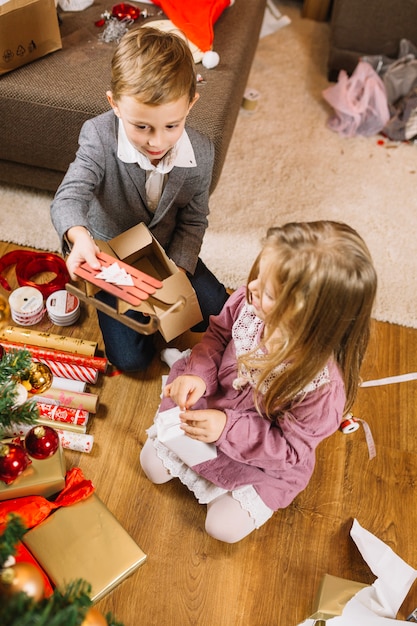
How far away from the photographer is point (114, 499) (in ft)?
4.21

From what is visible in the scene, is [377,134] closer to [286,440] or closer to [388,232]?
[388,232]

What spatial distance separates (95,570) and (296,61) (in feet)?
7.03

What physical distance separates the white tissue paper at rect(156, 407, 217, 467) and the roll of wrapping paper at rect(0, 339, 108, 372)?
352 mm

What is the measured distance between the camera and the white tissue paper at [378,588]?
3.80 feet

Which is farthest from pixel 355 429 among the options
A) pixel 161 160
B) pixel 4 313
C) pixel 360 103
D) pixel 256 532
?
pixel 360 103

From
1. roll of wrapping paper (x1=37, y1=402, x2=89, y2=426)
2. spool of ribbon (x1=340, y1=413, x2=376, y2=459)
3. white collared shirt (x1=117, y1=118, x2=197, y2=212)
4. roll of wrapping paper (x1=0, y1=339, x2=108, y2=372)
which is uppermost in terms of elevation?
white collared shirt (x1=117, y1=118, x2=197, y2=212)

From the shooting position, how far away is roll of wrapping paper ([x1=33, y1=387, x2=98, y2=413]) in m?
1.34

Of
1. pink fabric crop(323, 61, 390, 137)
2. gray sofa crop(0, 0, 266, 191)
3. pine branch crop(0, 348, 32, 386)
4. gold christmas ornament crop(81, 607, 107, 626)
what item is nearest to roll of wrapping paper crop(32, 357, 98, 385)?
pine branch crop(0, 348, 32, 386)

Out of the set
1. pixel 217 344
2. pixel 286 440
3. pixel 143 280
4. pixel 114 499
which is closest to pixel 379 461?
pixel 286 440

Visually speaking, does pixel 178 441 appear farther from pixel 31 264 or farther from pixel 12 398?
pixel 31 264

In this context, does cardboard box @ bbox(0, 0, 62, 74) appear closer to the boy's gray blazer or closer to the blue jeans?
the boy's gray blazer

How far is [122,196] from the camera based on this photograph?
1353mm

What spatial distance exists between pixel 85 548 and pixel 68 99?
42.1 inches

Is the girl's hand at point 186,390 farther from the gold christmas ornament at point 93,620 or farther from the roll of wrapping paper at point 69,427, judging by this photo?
the gold christmas ornament at point 93,620
